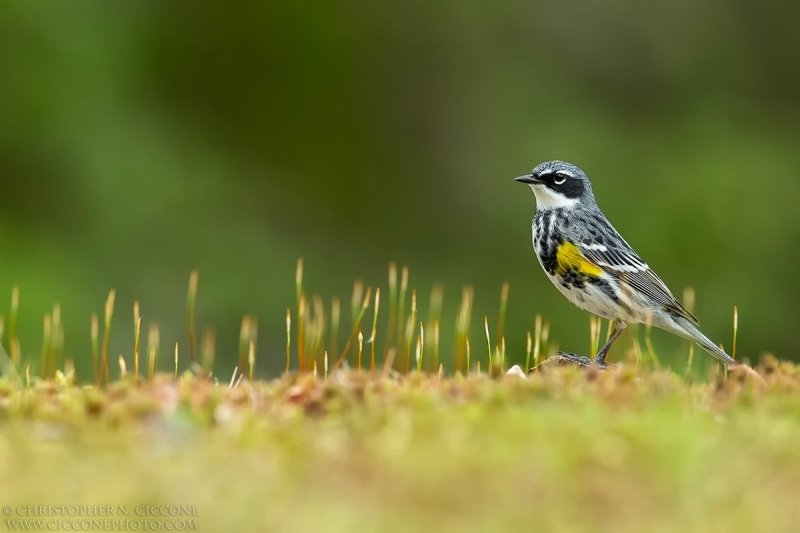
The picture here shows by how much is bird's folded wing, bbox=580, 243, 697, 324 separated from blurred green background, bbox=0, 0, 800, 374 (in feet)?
9.78

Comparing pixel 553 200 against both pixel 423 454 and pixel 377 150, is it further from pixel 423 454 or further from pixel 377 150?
pixel 377 150

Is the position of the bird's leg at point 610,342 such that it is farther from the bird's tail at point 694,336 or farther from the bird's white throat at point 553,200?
the bird's white throat at point 553,200

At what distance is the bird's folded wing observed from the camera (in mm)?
7160

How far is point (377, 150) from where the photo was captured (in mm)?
14555

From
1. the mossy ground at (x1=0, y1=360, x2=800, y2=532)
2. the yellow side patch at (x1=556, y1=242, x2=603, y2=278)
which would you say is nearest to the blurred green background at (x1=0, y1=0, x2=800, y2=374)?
the yellow side patch at (x1=556, y1=242, x2=603, y2=278)

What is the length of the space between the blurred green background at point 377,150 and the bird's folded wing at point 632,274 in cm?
298

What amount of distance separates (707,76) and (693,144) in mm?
1249

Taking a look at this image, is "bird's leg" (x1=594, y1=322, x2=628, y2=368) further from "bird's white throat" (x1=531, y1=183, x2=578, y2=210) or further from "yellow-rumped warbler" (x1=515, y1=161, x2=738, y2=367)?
"bird's white throat" (x1=531, y1=183, x2=578, y2=210)

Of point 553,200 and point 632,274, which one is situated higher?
point 553,200

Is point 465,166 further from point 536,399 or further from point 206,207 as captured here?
point 536,399

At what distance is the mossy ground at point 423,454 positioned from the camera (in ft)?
10.0

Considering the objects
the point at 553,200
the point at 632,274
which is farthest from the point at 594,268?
the point at 553,200

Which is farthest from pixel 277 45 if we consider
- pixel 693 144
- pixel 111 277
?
pixel 693 144

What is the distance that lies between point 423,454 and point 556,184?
4.58m
